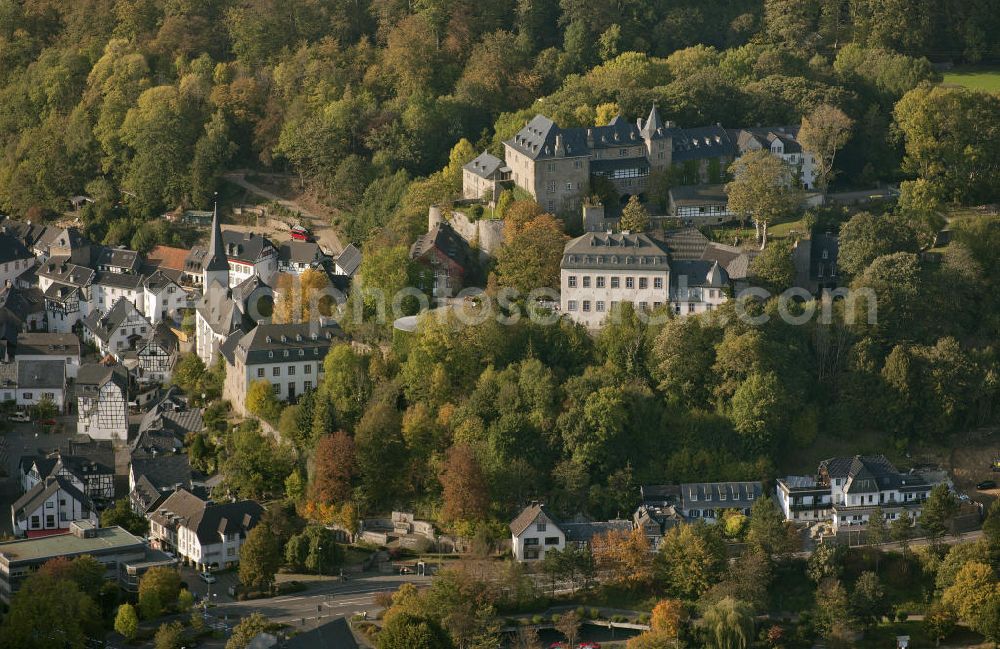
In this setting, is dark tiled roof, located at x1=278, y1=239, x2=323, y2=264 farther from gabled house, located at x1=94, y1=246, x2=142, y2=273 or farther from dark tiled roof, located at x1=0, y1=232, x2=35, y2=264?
dark tiled roof, located at x1=0, y1=232, x2=35, y2=264

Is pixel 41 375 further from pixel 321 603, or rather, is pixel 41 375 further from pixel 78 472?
pixel 321 603

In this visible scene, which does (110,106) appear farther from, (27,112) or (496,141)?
(496,141)

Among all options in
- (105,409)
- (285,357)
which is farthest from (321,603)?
(105,409)

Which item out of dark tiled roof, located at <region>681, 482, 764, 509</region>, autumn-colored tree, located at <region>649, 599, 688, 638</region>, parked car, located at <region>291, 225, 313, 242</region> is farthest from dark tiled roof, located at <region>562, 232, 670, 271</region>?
parked car, located at <region>291, 225, 313, 242</region>

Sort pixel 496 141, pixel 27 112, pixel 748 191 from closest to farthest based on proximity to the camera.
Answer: pixel 748 191
pixel 496 141
pixel 27 112

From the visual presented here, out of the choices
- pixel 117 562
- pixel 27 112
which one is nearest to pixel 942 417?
pixel 117 562

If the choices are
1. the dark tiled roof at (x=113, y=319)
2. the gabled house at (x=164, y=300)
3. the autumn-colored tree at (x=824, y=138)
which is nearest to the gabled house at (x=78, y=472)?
the dark tiled roof at (x=113, y=319)
